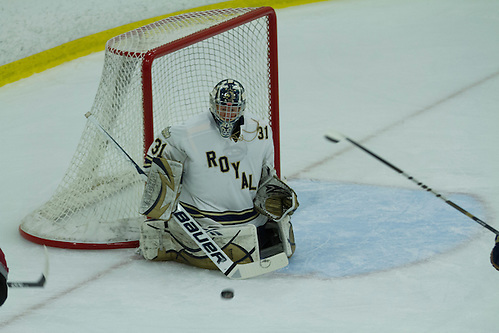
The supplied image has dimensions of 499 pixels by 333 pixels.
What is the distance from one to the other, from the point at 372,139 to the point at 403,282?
1617 mm

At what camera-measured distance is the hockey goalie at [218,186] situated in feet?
10.1

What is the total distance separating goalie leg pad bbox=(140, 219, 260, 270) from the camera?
311 cm

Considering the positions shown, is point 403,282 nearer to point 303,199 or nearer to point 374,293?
point 374,293

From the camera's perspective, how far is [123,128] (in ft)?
11.3

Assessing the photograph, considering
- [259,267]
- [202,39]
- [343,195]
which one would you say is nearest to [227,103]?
[202,39]

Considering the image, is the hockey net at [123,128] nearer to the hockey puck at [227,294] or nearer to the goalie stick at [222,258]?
the goalie stick at [222,258]

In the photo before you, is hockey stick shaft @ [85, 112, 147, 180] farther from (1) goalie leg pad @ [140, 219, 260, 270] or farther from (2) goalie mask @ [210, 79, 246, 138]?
(2) goalie mask @ [210, 79, 246, 138]

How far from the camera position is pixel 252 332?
275 centimetres

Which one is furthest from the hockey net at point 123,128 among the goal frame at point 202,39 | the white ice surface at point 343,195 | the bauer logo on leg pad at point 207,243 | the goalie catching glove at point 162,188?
the bauer logo on leg pad at point 207,243

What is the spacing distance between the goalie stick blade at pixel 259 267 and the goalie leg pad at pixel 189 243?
30mm

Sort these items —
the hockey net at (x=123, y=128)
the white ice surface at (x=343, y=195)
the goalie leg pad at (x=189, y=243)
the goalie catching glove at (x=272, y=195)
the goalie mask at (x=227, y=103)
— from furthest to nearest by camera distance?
the hockey net at (x=123, y=128)
the goalie catching glove at (x=272, y=195)
the goalie leg pad at (x=189, y=243)
the goalie mask at (x=227, y=103)
the white ice surface at (x=343, y=195)

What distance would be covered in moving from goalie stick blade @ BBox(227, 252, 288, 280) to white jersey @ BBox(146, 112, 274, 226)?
189 mm

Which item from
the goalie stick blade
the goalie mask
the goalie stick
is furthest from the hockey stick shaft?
the goalie stick blade

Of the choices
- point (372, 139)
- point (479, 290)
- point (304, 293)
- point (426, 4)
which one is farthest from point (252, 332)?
point (426, 4)
